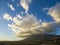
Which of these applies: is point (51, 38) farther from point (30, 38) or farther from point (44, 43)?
point (30, 38)

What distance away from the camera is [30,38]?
528 centimetres

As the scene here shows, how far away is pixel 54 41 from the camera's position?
4961 mm

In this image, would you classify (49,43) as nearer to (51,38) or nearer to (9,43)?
(51,38)

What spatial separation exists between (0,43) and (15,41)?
60 centimetres

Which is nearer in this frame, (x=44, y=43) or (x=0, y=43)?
(x=44, y=43)

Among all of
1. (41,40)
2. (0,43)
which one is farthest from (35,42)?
(0,43)

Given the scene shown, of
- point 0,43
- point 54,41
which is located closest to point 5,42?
point 0,43

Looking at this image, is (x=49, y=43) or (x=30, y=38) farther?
(x=30, y=38)

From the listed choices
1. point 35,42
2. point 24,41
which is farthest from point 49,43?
point 24,41

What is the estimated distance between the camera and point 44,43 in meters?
5.02

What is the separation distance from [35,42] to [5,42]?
1.13m

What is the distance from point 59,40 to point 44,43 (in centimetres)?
52

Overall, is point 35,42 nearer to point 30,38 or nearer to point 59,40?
point 30,38

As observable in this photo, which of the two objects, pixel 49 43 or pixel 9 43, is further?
pixel 9 43
